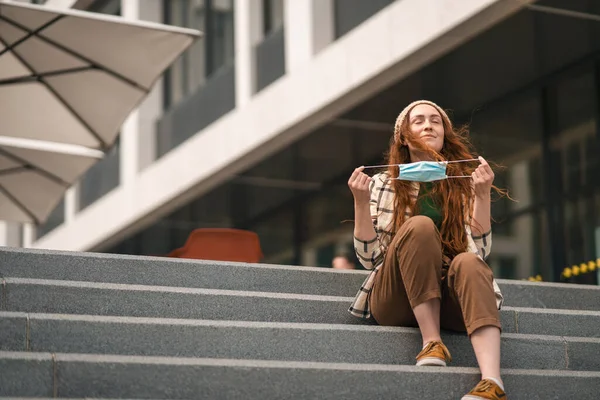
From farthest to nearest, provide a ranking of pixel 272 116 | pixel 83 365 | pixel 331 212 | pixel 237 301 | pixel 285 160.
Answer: pixel 331 212 → pixel 285 160 → pixel 272 116 → pixel 237 301 → pixel 83 365

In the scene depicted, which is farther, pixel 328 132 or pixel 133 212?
pixel 133 212

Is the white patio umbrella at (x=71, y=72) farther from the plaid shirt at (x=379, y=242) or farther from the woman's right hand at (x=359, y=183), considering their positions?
the woman's right hand at (x=359, y=183)

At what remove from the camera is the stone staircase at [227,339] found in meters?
4.31

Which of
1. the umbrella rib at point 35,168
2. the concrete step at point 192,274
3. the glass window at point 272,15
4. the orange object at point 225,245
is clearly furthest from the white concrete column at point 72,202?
the concrete step at point 192,274

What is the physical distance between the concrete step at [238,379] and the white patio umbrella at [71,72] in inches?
190

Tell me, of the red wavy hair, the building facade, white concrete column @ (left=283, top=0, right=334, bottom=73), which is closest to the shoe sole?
the red wavy hair

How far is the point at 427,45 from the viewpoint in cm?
1080

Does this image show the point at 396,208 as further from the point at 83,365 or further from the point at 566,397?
the point at 83,365

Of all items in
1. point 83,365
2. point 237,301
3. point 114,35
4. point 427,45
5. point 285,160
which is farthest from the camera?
point 285,160

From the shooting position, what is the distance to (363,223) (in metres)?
5.28

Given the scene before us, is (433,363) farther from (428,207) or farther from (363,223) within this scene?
(428,207)

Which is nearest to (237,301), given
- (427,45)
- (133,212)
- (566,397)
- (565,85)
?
(566,397)

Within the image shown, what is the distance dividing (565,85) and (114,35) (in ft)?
18.4

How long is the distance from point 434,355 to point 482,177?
0.89 m
